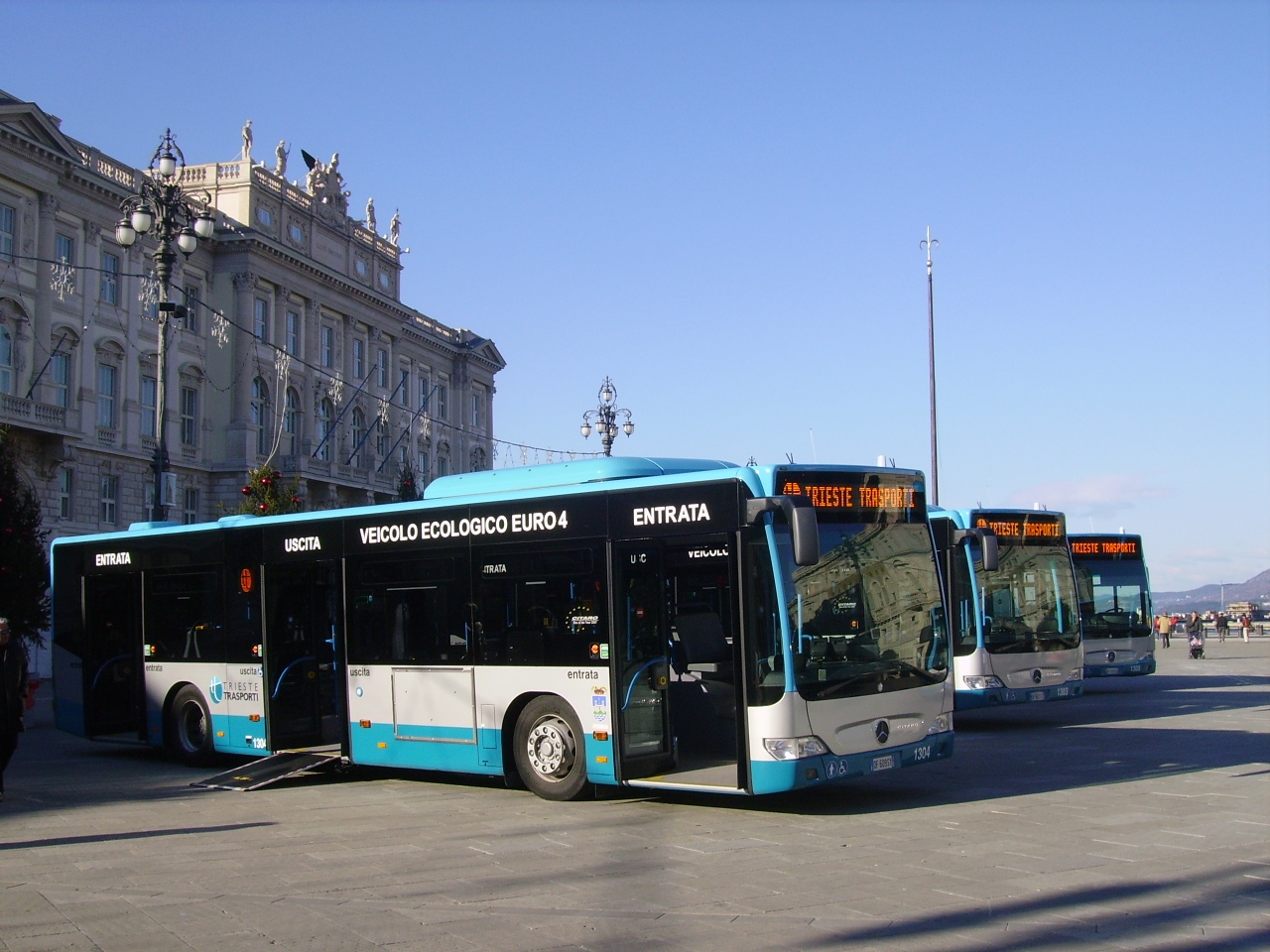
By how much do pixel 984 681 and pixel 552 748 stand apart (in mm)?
7926

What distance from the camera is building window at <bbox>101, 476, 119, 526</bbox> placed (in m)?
44.7

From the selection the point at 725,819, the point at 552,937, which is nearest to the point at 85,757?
the point at 725,819

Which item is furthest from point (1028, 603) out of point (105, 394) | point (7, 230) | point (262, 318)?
point (262, 318)

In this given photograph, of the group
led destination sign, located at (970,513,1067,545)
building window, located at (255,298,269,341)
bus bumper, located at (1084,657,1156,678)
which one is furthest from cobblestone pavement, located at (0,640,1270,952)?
building window, located at (255,298,269,341)

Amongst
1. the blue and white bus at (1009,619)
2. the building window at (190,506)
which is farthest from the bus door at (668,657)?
the building window at (190,506)

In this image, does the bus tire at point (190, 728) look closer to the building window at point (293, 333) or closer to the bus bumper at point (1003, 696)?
the bus bumper at point (1003, 696)

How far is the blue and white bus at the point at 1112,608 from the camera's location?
907 inches

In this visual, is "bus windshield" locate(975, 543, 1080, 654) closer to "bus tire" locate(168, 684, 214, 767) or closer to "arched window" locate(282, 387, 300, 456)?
"bus tire" locate(168, 684, 214, 767)

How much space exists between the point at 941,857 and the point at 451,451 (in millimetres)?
67085

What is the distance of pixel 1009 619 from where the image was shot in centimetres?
1792

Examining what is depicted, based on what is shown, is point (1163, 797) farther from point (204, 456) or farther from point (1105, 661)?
point (204, 456)

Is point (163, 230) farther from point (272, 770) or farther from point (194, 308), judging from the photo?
point (194, 308)

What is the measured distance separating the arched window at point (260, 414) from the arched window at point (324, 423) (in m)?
3.53

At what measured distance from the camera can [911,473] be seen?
11.6m
